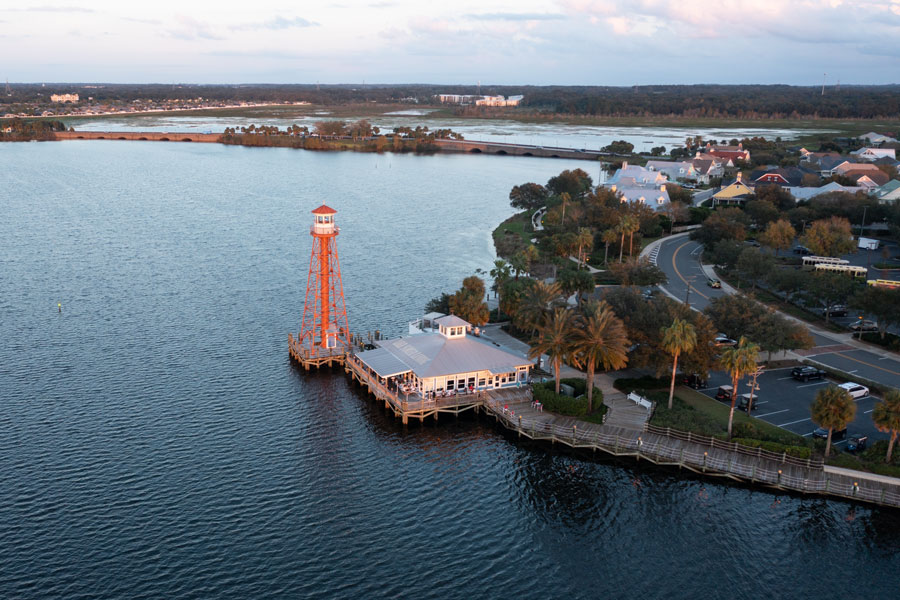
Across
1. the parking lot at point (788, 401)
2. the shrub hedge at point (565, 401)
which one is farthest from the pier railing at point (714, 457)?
the parking lot at point (788, 401)

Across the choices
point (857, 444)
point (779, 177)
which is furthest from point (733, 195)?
point (857, 444)

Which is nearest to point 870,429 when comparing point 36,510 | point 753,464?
point 753,464

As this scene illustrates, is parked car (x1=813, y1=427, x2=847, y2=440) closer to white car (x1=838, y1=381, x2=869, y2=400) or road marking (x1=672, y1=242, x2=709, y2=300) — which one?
white car (x1=838, y1=381, x2=869, y2=400)

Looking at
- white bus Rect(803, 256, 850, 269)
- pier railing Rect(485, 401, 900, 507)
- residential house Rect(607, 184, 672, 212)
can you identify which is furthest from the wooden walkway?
residential house Rect(607, 184, 672, 212)

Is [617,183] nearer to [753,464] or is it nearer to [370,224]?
[370,224]

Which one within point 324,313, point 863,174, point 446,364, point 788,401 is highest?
point 863,174

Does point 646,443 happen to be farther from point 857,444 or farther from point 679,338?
point 857,444

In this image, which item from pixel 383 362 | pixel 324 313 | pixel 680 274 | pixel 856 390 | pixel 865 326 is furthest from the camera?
pixel 680 274

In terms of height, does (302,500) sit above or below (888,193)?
below
